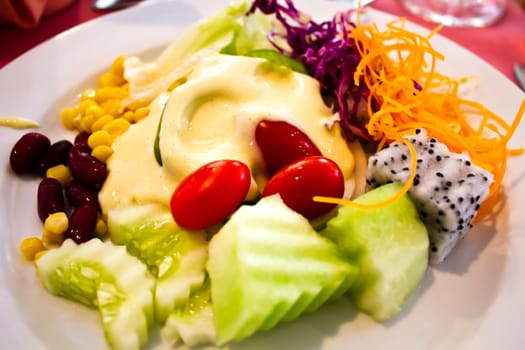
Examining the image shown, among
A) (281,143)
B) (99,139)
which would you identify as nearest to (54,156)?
(99,139)

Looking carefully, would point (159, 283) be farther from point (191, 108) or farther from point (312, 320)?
point (191, 108)

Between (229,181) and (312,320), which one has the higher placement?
(229,181)

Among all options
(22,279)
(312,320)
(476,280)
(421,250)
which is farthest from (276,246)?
(22,279)

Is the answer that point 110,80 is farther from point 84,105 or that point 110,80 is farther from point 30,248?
point 30,248

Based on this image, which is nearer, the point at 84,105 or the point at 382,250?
the point at 382,250

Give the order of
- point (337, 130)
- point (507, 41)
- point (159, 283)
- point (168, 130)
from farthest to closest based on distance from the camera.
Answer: point (507, 41) < point (337, 130) < point (168, 130) < point (159, 283)
